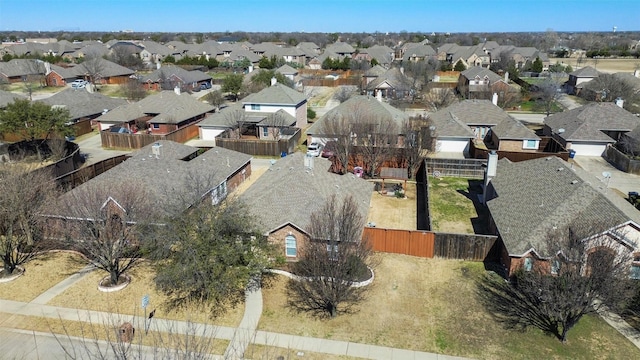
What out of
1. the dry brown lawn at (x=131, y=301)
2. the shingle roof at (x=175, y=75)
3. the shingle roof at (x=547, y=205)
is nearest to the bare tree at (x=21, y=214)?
the dry brown lawn at (x=131, y=301)

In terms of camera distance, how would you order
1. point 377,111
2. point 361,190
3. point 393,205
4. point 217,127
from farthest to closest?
1. point 217,127
2. point 377,111
3. point 393,205
4. point 361,190

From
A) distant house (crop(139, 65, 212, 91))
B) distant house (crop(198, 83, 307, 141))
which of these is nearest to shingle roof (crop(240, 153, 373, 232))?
distant house (crop(198, 83, 307, 141))

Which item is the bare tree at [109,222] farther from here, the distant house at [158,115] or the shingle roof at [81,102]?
the shingle roof at [81,102]

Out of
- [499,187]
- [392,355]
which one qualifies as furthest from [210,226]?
[499,187]

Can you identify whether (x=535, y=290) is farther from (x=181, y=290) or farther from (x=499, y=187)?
(x=181, y=290)

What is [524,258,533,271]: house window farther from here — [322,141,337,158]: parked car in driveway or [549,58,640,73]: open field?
[549,58,640,73]: open field

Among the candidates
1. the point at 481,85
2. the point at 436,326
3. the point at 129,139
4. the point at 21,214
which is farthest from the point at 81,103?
the point at 481,85
